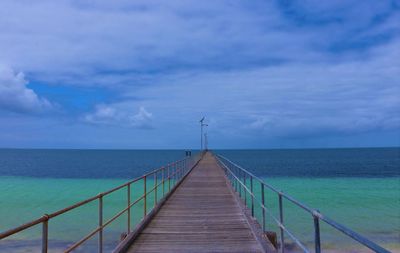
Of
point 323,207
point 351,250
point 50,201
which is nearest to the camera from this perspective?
point 351,250

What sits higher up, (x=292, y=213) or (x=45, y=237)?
(x=45, y=237)

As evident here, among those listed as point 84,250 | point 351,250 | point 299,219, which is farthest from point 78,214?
point 351,250

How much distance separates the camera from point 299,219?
68.7 ft

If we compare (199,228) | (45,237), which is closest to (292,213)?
(199,228)

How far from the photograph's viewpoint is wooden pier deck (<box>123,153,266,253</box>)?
6.72 metres

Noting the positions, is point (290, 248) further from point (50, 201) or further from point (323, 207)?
point (50, 201)

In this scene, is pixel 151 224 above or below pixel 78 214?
above

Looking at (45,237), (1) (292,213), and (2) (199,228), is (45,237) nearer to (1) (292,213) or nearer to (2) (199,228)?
(2) (199,228)

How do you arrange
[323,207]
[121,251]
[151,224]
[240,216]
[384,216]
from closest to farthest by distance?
[121,251] → [151,224] → [240,216] → [384,216] → [323,207]

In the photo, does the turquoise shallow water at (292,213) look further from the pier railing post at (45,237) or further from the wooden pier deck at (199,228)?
the pier railing post at (45,237)

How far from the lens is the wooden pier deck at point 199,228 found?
672 centimetres

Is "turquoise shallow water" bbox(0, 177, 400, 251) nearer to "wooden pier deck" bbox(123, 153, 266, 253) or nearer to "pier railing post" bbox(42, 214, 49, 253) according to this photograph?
"wooden pier deck" bbox(123, 153, 266, 253)

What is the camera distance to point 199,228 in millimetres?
8234

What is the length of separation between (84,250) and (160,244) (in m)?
10.1
